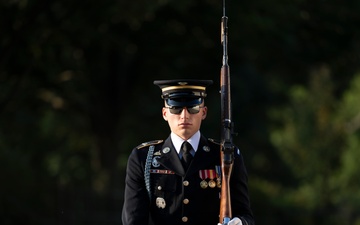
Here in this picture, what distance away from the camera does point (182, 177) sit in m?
7.15

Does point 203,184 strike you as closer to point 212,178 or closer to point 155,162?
point 212,178

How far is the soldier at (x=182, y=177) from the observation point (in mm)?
7082

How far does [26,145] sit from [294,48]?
39.9 feet

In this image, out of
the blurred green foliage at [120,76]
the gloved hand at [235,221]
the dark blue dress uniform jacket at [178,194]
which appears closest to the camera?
the gloved hand at [235,221]

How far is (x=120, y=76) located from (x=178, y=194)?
19995 mm

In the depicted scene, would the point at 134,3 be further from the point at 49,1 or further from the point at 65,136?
the point at 65,136

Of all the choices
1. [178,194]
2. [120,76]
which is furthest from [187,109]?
[120,76]

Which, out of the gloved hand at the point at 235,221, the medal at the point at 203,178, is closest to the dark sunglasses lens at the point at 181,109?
the medal at the point at 203,178

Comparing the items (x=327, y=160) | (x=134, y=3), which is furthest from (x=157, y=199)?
(x=327, y=160)

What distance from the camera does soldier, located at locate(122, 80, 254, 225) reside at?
708 centimetres

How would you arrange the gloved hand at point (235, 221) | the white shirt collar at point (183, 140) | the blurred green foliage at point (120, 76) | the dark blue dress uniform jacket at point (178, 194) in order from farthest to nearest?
the blurred green foliage at point (120, 76) → the white shirt collar at point (183, 140) → the dark blue dress uniform jacket at point (178, 194) → the gloved hand at point (235, 221)

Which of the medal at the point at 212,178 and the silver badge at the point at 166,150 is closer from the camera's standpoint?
the medal at the point at 212,178

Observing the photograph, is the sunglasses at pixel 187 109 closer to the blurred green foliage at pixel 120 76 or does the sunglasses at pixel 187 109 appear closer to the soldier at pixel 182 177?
the soldier at pixel 182 177

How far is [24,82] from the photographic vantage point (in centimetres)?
2384
